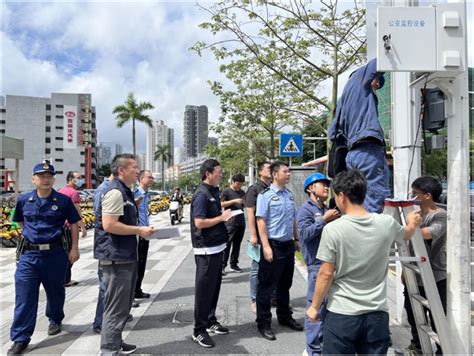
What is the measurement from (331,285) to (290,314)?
240 cm

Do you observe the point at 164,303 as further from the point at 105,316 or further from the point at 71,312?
the point at 105,316

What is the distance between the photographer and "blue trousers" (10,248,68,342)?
12.2ft

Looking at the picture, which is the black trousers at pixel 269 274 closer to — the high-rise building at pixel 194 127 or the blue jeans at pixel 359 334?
the blue jeans at pixel 359 334

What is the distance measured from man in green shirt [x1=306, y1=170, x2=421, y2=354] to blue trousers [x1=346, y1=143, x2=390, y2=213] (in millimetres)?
555

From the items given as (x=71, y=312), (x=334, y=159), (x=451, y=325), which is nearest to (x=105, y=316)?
(x=71, y=312)

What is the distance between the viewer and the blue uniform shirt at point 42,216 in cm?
396

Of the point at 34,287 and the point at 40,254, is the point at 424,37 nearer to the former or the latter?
the point at 40,254

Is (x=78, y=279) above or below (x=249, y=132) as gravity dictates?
below

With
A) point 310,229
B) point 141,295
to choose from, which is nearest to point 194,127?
point 141,295

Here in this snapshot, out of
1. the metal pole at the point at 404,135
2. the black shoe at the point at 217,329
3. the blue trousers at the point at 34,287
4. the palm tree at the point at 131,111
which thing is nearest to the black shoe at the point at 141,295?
the blue trousers at the point at 34,287

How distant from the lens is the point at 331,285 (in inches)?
88.7

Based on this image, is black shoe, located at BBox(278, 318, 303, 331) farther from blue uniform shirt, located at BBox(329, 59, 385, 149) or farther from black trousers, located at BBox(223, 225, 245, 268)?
black trousers, located at BBox(223, 225, 245, 268)

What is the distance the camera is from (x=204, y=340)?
385cm

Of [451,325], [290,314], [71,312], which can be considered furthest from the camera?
[71,312]
